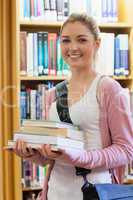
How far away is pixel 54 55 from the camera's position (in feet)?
6.90

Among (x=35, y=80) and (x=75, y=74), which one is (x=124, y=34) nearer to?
(x=35, y=80)

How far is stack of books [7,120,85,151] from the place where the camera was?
122 cm

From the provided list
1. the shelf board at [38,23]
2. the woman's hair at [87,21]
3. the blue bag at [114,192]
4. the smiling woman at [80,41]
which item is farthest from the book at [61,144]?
the shelf board at [38,23]

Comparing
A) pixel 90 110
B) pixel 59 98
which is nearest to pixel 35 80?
pixel 59 98

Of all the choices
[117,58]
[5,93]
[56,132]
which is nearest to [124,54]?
[117,58]

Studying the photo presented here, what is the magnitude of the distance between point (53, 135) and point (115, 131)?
213 mm

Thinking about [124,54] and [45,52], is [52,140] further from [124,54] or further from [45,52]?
[124,54]

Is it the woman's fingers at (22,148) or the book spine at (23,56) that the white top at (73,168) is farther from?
the book spine at (23,56)

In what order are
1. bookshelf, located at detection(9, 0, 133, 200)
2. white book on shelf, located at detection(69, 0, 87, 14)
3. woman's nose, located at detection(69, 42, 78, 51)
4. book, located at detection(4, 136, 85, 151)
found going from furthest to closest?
white book on shelf, located at detection(69, 0, 87, 14) → bookshelf, located at detection(9, 0, 133, 200) → woman's nose, located at detection(69, 42, 78, 51) → book, located at detection(4, 136, 85, 151)

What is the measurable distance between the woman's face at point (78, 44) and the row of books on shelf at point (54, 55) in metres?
0.64

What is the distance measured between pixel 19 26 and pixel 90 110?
2.92 ft

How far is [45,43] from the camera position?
210cm

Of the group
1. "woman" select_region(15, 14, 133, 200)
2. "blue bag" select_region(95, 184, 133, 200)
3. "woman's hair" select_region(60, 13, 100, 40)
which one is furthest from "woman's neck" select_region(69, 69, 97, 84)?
"blue bag" select_region(95, 184, 133, 200)

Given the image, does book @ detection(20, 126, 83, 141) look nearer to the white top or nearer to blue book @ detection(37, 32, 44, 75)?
the white top
